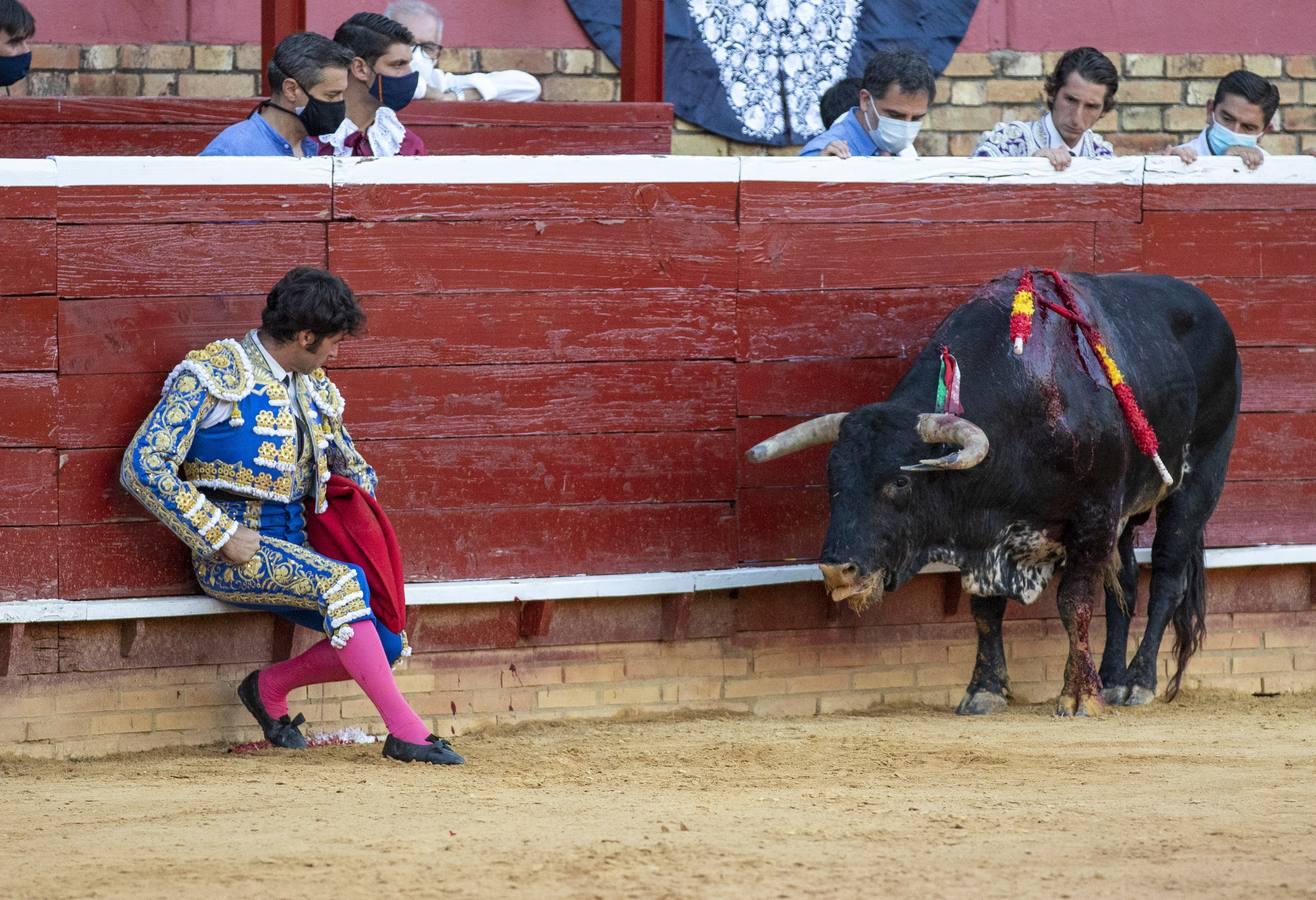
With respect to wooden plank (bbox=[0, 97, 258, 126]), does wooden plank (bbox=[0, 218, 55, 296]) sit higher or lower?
lower

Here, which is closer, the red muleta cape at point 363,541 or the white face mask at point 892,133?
the red muleta cape at point 363,541

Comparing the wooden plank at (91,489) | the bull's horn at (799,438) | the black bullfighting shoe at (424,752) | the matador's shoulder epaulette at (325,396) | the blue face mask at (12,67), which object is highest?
the blue face mask at (12,67)

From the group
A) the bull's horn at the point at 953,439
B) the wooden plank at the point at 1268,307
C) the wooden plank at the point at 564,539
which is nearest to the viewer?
the bull's horn at the point at 953,439

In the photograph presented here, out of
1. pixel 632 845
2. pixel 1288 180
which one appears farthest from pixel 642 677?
pixel 1288 180

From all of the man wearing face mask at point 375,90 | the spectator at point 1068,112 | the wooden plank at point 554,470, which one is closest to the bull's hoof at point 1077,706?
the wooden plank at point 554,470

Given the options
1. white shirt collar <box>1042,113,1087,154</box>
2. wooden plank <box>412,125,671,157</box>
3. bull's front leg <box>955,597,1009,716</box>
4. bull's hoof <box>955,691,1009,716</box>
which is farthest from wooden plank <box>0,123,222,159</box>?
bull's hoof <box>955,691,1009,716</box>

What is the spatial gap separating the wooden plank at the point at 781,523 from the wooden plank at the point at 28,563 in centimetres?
206

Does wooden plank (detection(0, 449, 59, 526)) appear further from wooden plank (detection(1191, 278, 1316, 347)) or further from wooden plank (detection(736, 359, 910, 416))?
wooden plank (detection(1191, 278, 1316, 347))

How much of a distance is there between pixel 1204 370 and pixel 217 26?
403 cm

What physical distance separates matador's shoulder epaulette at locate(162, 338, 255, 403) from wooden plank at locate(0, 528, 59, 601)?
0.55 meters

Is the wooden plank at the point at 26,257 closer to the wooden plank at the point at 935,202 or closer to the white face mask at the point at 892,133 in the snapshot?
the wooden plank at the point at 935,202

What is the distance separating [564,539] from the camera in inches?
249

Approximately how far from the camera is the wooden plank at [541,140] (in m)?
7.24

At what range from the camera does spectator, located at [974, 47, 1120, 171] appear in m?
7.22
